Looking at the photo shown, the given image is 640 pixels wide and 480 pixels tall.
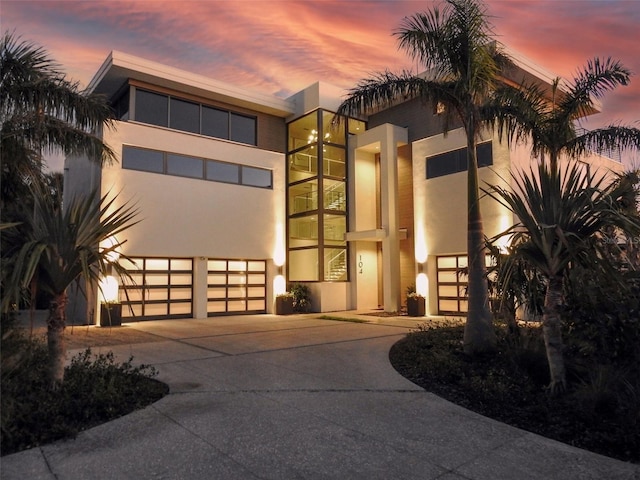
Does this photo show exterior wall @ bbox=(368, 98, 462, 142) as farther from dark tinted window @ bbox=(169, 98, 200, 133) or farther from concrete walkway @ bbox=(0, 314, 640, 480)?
concrete walkway @ bbox=(0, 314, 640, 480)

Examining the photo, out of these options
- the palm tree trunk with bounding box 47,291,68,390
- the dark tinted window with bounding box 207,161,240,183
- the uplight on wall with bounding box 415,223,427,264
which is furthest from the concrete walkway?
the dark tinted window with bounding box 207,161,240,183

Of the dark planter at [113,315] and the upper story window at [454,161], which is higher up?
the upper story window at [454,161]

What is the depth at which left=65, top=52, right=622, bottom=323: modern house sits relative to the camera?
1603 cm

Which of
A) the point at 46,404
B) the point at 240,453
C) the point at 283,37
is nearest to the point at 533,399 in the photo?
the point at 240,453

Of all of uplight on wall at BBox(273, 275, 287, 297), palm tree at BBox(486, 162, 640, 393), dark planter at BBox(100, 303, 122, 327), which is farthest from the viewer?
uplight on wall at BBox(273, 275, 287, 297)

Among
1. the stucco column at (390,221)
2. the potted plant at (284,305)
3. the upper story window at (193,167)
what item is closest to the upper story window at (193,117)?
the upper story window at (193,167)

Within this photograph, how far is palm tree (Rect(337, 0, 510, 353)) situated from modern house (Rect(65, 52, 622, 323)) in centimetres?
609

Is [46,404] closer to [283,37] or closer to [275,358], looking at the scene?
[275,358]

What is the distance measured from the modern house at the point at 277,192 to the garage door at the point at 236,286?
0.04 meters

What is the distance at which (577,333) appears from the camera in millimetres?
6535

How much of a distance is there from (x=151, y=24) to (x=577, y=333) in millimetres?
9228

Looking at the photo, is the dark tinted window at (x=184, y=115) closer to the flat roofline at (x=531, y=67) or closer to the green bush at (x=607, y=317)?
the flat roofline at (x=531, y=67)

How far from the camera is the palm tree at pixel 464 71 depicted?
327 inches

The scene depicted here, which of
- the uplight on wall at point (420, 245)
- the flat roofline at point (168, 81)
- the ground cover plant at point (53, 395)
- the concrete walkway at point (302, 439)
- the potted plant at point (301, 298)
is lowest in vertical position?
the concrete walkway at point (302, 439)
